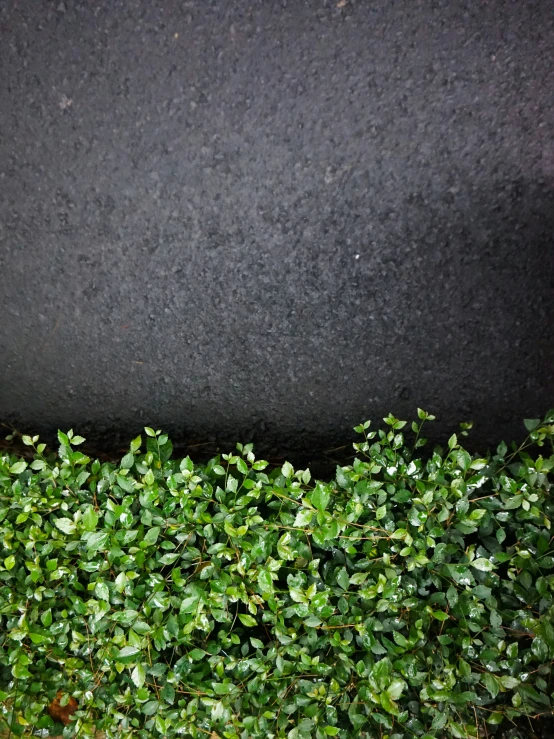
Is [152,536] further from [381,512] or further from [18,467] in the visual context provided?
[381,512]

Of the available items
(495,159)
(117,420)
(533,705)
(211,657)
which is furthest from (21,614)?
(495,159)

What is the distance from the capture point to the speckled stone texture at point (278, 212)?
1.89 meters

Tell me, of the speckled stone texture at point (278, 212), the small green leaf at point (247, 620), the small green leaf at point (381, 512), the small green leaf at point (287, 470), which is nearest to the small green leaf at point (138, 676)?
the small green leaf at point (247, 620)

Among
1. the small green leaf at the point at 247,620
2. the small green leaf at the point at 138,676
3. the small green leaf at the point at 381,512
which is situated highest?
the small green leaf at the point at 381,512

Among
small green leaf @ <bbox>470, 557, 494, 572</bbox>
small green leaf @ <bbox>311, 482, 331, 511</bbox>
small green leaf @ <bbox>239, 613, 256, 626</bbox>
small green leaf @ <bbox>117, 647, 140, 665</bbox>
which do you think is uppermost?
small green leaf @ <bbox>311, 482, 331, 511</bbox>

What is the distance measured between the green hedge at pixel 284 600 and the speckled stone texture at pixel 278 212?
592 millimetres

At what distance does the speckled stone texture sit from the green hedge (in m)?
0.59

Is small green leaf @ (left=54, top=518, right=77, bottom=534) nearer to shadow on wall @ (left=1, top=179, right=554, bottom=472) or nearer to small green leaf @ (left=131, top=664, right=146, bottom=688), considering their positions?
small green leaf @ (left=131, top=664, right=146, bottom=688)

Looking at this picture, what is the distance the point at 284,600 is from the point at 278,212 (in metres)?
1.42

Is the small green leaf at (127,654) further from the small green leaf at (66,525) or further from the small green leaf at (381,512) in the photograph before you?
the small green leaf at (381,512)

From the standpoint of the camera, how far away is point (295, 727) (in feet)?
4.71

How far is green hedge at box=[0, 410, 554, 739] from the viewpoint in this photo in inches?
56.3

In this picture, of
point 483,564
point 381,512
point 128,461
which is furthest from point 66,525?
point 483,564

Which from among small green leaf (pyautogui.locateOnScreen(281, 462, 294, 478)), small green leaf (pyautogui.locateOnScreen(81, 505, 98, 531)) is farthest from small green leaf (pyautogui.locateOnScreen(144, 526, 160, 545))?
small green leaf (pyautogui.locateOnScreen(281, 462, 294, 478))
